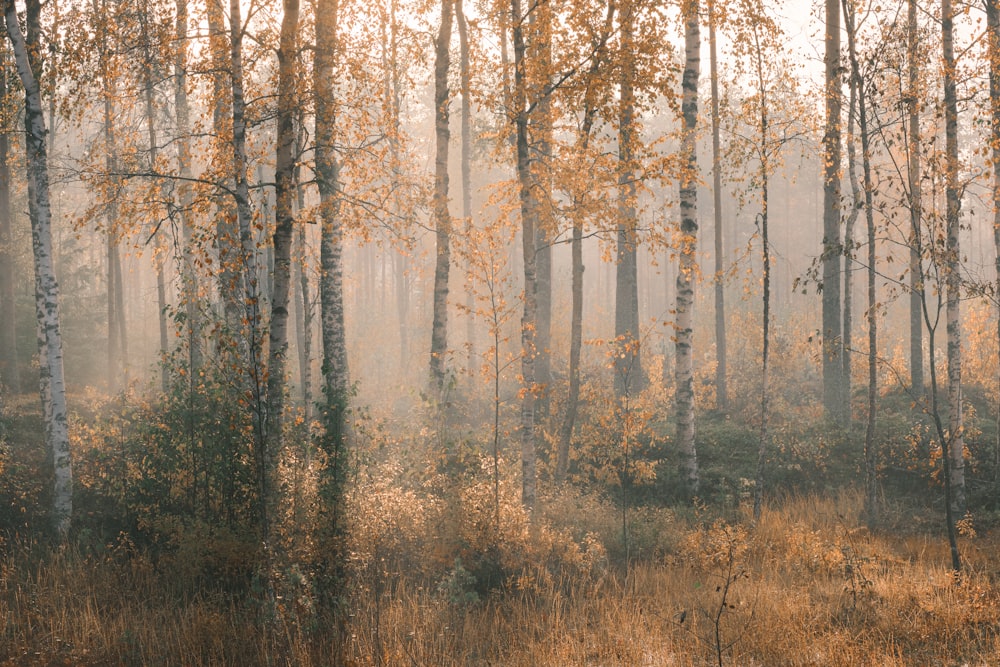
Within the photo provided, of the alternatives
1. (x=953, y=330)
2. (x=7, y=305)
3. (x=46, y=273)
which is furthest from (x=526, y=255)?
(x=7, y=305)

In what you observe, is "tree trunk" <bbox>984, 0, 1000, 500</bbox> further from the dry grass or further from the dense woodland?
the dry grass

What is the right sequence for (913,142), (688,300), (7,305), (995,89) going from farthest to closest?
(7,305)
(688,300)
(995,89)
(913,142)

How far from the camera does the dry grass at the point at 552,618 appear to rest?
18.7 ft

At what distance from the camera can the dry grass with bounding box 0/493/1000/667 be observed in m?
5.70

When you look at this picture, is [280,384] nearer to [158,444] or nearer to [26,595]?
[158,444]

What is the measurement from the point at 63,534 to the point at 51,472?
2624mm

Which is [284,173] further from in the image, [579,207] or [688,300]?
[688,300]

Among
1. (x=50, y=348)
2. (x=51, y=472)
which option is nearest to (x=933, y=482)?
(x=50, y=348)

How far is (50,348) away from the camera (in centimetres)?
884

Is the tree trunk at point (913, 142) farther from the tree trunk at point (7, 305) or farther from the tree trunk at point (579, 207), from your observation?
the tree trunk at point (7, 305)

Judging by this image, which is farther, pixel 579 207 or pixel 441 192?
pixel 441 192

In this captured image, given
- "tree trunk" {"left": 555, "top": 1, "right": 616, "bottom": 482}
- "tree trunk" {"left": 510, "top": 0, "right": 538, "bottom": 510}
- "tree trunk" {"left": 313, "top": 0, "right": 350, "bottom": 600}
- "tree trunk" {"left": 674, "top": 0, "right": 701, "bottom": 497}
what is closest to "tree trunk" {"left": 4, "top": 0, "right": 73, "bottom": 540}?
"tree trunk" {"left": 313, "top": 0, "right": 350, "bottom": 600}

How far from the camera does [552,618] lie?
21.3ft

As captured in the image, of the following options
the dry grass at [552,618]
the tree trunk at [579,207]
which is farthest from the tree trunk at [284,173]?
the tree trunk at [579,207]
